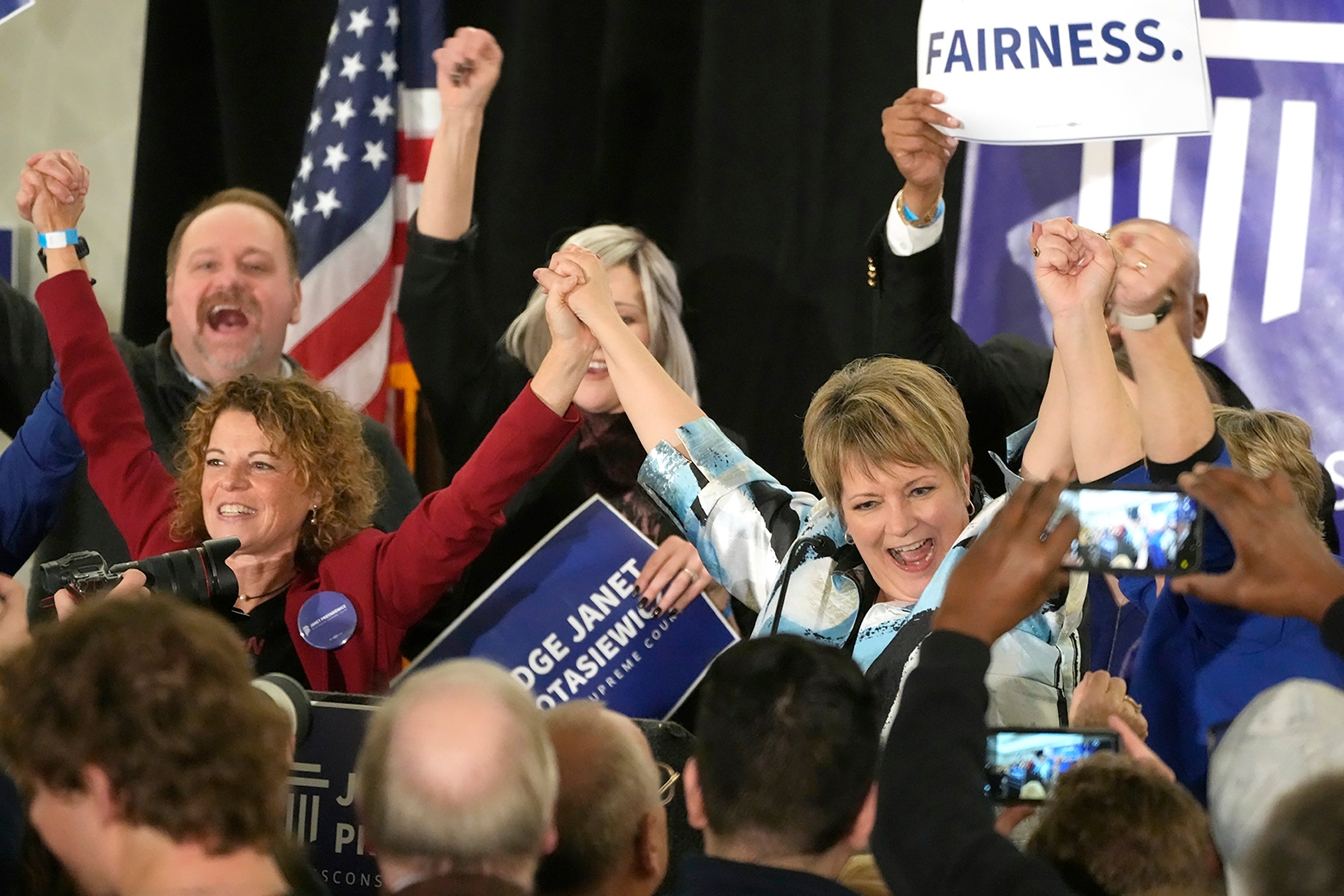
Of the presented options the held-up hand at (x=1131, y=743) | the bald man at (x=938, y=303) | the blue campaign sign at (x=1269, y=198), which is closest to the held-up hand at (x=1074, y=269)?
the bald man at (x=938, y=303)

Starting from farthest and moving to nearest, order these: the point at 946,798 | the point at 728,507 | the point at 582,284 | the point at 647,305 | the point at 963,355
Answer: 1. the point at 647,305
2. the point at 963,355
3. the point at 582,284
4. the point at 728,507
5. the point at 946,798

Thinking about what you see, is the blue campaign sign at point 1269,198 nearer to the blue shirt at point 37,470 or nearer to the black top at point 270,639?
the black top at point 270,639

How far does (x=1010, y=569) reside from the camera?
56.4 inches

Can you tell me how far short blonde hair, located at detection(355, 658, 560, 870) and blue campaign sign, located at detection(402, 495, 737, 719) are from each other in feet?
3.67

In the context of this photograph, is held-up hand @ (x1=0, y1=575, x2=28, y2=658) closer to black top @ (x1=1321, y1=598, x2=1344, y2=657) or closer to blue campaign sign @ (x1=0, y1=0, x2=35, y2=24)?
black top @ (x1=1321, y1=598, x2=1344, y2=657)

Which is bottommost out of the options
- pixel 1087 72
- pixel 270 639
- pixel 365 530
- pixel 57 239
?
pixel 270 639

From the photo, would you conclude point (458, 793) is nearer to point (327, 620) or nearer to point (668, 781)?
point (668, 781)

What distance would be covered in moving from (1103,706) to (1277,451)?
1.94ft

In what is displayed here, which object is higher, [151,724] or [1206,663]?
[151,724]

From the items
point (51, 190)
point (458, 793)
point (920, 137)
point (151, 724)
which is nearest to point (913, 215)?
point (920, 137)

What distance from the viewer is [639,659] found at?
8.57ft

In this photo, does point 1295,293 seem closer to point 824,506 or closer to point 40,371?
point 824,506

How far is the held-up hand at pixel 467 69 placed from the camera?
3.26 meters

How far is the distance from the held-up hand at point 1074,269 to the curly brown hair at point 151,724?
1.32 m
